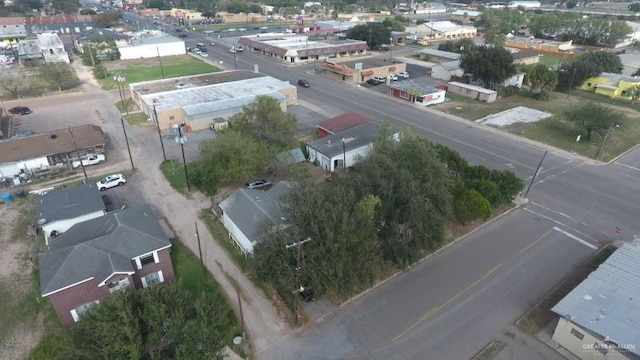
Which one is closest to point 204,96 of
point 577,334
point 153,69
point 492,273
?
point 153,69

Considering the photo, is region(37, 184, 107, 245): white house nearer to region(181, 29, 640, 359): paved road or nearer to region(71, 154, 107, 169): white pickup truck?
region(71, 154, 107, 169): white pickup truck

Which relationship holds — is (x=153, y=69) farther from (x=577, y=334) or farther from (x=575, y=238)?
(x=577, y=334)

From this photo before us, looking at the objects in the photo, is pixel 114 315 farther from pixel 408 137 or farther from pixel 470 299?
pixel 408 137

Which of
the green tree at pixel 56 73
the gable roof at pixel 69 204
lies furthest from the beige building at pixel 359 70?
the gable roof at pixel 69 204

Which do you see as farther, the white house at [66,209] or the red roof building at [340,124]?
the red roof building at [340,124]

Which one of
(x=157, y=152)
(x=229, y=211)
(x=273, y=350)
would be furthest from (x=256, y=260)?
(x=157, y=152)

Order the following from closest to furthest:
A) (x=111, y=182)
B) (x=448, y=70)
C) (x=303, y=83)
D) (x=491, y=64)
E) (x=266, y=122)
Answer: (x=111, y=182), (x=266, y=122), (x=491, y=64), (x=303, y=83), (x=448, y=70)

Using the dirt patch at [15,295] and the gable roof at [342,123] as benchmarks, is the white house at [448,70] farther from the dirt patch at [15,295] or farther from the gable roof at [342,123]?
the dirt patch at [15,295]
